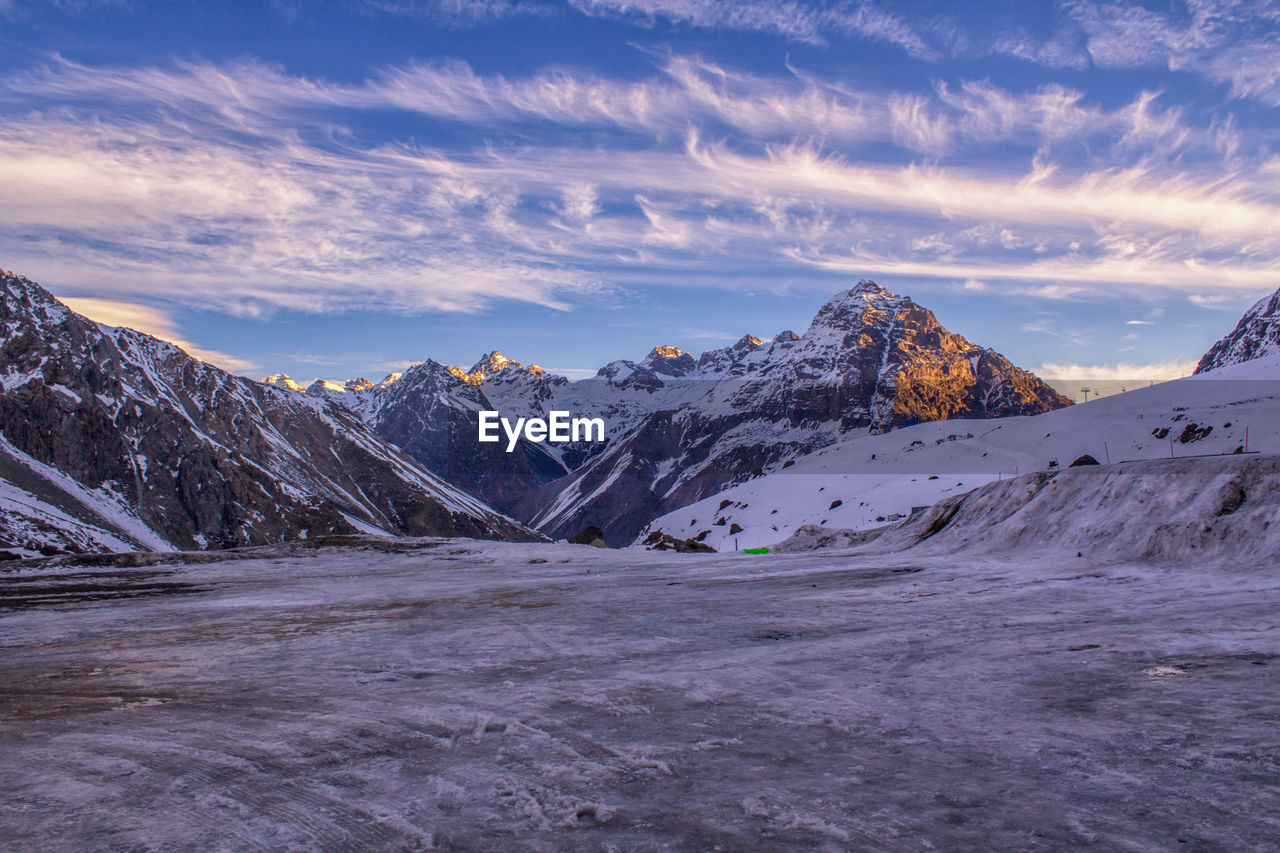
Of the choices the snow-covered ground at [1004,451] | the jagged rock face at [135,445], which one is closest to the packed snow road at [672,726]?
the snow-covered ground at [1004,451]

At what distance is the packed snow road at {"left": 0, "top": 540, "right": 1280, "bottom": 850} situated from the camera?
3.87 metres

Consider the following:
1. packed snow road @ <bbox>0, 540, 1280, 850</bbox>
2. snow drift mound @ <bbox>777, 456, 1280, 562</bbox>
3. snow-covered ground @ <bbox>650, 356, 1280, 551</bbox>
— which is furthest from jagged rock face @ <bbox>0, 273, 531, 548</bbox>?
packed snow road @ <bbox>0, 540, 1280, 850</bbox>

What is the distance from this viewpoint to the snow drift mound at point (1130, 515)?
41.0ft

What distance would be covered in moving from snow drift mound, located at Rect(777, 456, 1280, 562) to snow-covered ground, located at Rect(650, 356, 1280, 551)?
3290 cm

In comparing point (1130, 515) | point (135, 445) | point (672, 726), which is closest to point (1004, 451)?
point (1130, 515)

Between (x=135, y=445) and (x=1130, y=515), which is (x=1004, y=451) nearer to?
(x=1130, y=515)

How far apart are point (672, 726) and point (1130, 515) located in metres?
13.6

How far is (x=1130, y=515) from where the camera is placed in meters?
14.9

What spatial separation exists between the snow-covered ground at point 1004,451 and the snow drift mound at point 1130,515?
108 ft

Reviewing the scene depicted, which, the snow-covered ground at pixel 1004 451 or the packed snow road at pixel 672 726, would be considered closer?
the packed snow road at pixel 672 726

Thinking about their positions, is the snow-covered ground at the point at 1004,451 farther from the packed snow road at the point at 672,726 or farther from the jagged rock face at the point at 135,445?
the jagged rock face at the point at 135,445

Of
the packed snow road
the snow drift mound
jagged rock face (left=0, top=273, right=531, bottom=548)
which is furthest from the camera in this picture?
jagged rock face (left=0, top=273, right=531, bottom=548)

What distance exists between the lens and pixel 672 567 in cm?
2095

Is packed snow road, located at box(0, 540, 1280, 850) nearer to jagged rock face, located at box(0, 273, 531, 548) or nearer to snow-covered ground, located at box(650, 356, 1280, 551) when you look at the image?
snow-covered ground, located at box(650, 356, 1280, 551)
